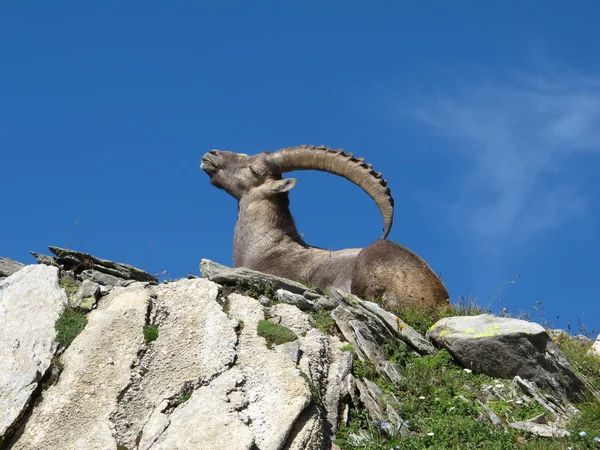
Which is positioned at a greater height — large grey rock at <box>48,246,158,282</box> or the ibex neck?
the ibex neck

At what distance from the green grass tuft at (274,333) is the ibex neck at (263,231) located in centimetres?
676

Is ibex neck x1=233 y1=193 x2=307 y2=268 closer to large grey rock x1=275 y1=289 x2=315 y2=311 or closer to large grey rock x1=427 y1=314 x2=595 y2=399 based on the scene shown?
large grey rock x1=275 y1=289 x2=315 y2=311

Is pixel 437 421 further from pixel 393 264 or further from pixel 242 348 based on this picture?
pixel 393 264

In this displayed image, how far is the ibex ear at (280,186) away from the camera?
648 inches

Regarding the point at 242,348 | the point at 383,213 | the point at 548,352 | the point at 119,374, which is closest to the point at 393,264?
the point at 383,213

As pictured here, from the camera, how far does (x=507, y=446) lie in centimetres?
821

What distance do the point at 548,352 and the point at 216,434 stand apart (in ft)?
13.2

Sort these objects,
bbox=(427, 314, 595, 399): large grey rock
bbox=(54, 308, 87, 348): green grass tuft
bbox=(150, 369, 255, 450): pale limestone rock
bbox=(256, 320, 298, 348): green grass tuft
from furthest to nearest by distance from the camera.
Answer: bbox=(427, 314, 595, 399): large grey rock < bbox=(256, 320, 298, 348): green grass tuft < bbox=(54, 308, 87, 348): green grass tuft < bbox=(150, 369, 255, 450): pale limestone rock

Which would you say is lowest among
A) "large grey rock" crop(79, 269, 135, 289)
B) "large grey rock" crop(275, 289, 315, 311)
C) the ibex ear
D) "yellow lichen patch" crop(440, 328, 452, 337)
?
"large grey rock" crop(79, 269, 135, 289)

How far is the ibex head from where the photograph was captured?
14.7 meters

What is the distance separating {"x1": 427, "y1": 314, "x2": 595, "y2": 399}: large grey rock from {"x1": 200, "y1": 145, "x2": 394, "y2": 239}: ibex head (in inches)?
167

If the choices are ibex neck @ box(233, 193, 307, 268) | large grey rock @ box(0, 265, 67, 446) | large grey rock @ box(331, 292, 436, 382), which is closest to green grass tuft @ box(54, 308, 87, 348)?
large grey rock @ box(0, 265, 67, 446)

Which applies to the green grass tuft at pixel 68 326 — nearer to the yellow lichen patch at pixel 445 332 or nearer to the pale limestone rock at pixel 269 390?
the pale limestone rock at pixel 269 390

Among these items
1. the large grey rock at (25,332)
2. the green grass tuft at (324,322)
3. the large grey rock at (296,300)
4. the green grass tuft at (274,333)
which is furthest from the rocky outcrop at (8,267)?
the green grass tuft at (324,322)
